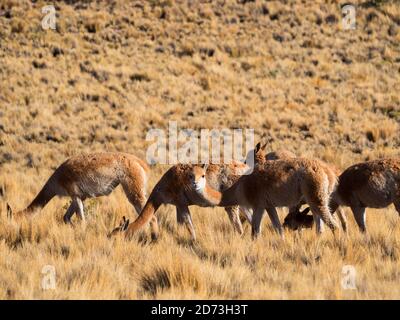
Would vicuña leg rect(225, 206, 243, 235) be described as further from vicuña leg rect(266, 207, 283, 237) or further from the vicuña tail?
the vicuña tail

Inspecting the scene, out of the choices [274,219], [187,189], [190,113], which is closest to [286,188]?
[274,219]

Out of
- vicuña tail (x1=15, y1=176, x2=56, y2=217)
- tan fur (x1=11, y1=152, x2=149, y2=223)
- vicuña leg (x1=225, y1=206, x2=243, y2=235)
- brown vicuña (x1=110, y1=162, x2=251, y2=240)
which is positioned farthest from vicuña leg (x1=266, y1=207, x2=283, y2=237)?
vicuña tail (x1=15, y1=176, x2=56, y2=217)

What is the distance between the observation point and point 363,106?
25.0 meters

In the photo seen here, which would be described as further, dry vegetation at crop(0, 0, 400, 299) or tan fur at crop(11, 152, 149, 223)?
tan fur at crop(11, 152, 149, 223)

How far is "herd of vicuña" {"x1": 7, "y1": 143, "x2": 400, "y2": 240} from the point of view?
8.14 metres

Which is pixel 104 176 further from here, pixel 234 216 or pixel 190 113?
pixel 190 113

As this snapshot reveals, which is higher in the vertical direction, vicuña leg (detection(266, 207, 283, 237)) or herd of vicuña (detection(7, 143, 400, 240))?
herd of vicuña (detection(7, 143, 400, 240))

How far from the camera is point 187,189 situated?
886cm

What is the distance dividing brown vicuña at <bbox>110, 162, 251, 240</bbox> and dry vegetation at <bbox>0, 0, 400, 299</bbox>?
32cm

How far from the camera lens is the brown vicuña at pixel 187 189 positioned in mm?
8562

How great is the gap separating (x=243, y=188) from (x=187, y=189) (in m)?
0.78

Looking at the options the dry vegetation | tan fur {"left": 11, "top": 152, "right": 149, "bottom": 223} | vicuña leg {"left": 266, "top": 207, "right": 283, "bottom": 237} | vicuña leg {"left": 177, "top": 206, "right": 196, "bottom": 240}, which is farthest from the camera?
tan fur {"left": 11, "top": 152, "right": 149, "bottom": 223}
